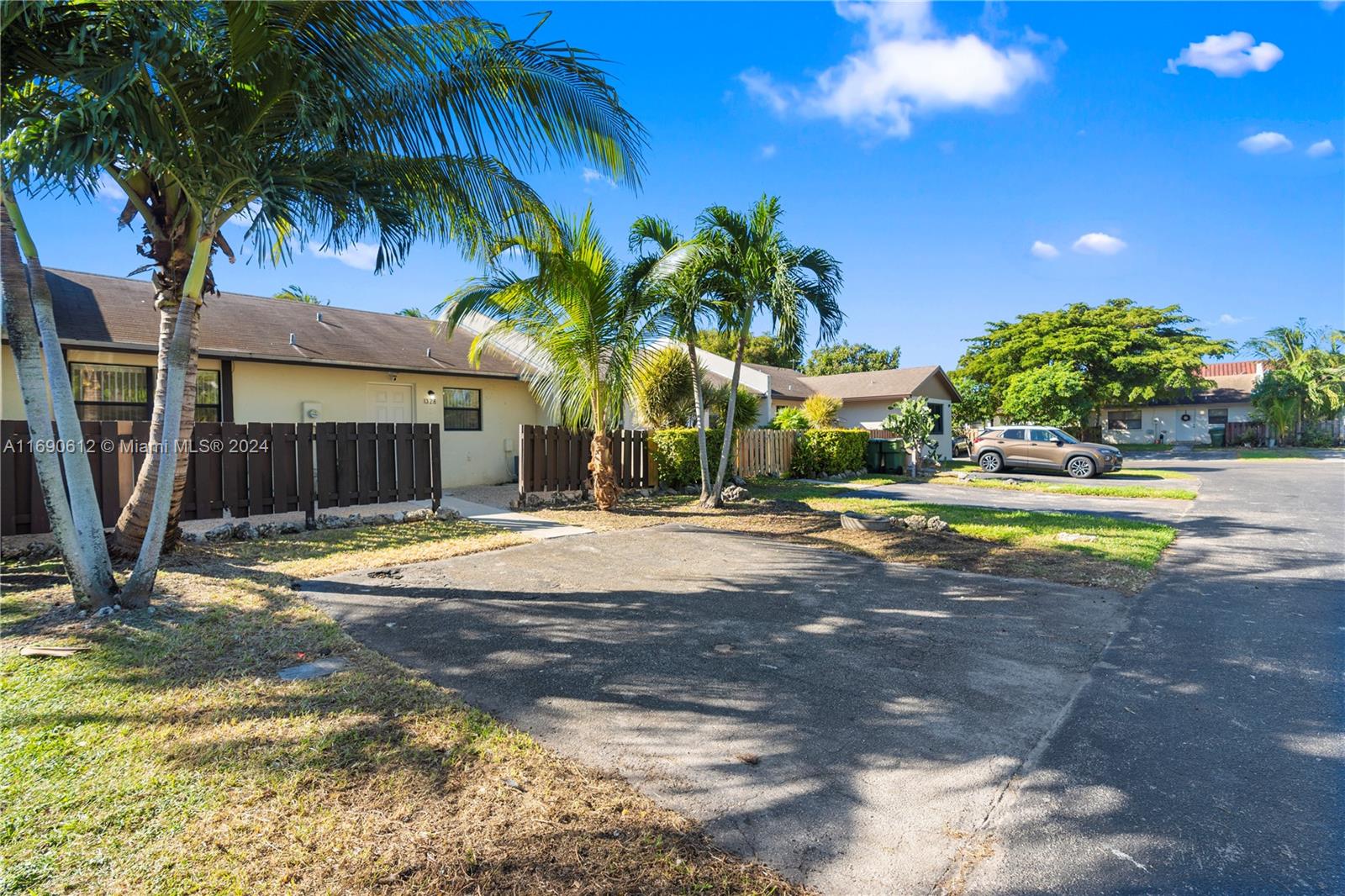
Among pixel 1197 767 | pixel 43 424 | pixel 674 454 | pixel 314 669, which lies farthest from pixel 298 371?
pixel 1197 767

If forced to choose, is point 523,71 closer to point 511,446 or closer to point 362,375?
point 362,375

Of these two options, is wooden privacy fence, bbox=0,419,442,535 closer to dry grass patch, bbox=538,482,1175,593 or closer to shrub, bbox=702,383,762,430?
dry grass patch, bbox=538,482,1175,593

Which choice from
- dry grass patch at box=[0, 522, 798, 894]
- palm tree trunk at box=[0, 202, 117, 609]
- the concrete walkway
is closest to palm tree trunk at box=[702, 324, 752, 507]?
the concrete walkway

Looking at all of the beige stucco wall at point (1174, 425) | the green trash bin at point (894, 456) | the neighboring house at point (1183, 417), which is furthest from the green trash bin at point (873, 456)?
the beige stucco wall at point (1174, 425)

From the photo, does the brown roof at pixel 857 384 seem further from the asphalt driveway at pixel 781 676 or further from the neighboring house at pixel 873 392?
the asphalt driveway at pixel 781 676

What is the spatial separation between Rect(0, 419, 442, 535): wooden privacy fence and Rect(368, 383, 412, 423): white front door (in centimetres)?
370

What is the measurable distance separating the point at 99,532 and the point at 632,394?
8.04m

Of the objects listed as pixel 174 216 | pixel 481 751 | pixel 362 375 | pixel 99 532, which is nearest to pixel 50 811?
pixel 481 751

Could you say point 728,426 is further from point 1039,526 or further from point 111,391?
point 111,391

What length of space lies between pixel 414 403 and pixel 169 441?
9.54m

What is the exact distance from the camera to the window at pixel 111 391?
11016 mm

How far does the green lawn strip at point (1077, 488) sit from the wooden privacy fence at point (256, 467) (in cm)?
1399

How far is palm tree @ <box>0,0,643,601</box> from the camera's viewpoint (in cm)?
464

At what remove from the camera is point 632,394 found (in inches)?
480
